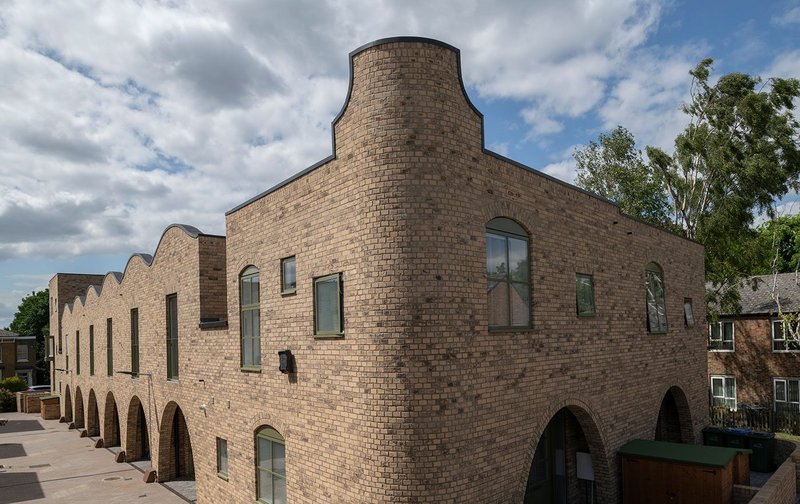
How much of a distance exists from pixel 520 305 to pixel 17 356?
6374 cm

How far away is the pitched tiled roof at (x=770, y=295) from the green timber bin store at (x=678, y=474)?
18562 millimetres

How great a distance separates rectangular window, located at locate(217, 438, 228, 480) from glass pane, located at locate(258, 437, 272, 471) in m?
1.92

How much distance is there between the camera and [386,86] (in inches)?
320

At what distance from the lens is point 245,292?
11953 mm

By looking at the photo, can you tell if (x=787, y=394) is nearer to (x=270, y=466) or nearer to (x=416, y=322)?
(x=270, y=466)

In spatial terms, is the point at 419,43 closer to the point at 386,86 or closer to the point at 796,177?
the point at 386,86

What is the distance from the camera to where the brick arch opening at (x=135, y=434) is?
19.5 m

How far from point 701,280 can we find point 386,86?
1420cm

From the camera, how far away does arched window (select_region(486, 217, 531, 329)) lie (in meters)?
8.93

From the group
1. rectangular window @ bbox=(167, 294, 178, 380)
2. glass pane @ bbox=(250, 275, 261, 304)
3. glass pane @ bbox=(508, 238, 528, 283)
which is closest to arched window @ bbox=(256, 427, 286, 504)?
glass pane @ bbox=(250, 275, 261, 304)

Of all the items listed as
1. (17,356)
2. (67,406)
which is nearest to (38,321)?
(17,356)

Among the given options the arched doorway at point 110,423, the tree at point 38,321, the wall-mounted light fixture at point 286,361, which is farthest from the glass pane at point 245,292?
the tree at point 38,321

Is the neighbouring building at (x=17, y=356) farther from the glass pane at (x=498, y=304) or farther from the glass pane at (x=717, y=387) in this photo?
the glass pane at (x=498, y=304)

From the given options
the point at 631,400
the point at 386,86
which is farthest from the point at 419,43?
the point at 631,400
